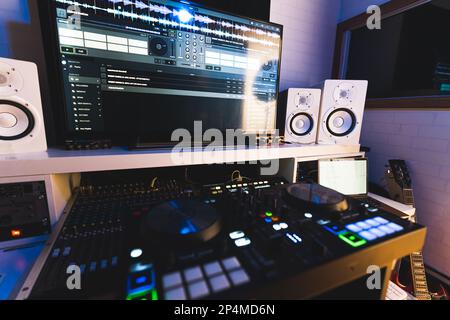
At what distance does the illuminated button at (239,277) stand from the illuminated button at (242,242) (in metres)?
0.08

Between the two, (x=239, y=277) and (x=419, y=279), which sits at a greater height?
(x=239, y=277)

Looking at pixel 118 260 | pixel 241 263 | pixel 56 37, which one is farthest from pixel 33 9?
pixel 241 263

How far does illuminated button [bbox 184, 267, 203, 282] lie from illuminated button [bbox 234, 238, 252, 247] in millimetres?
111

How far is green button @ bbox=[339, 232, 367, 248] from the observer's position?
45cm

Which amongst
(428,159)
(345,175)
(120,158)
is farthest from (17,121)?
(428,159)

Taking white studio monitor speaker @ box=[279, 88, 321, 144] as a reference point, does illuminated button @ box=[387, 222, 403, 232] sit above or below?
below

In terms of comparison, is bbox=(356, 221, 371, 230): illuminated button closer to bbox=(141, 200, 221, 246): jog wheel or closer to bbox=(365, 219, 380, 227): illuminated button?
bbox=(365, 219, 380, 227): illuminated button

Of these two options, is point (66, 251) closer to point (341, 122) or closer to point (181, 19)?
point (181, 19)

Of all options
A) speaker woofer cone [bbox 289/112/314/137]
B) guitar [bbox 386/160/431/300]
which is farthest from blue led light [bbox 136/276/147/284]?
guitar [bbox 386/160/431/300]

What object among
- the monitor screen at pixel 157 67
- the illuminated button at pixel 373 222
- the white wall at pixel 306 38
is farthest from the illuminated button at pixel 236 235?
the white wall at pixel 306 38

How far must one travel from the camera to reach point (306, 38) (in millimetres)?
1567

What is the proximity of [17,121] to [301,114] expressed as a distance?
123cm

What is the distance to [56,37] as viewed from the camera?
0.74 meters

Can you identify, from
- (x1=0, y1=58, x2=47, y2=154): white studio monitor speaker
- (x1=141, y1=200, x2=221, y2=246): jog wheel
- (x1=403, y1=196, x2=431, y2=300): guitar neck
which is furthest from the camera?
(x1=403, y1=196, x2=431, y2=300): guitar neck
